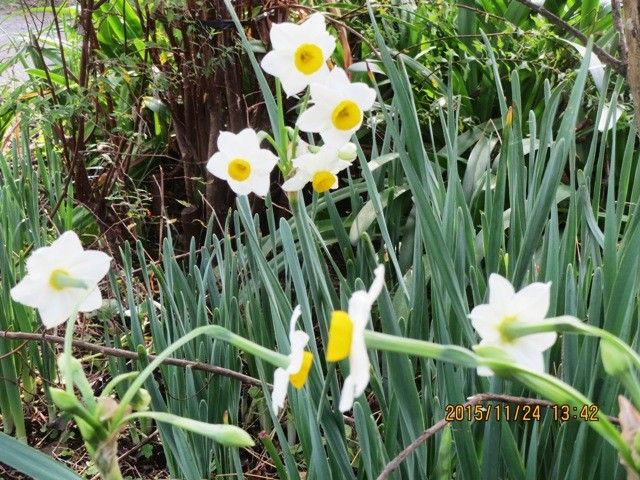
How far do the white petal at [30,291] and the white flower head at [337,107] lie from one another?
274 millimetres

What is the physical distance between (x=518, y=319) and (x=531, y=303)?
0.01 meters

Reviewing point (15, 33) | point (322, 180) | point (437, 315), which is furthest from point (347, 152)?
point (15, 33)

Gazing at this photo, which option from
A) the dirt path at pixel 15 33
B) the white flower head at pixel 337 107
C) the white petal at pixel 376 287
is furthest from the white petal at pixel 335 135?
the dirt path at pixel 15 33

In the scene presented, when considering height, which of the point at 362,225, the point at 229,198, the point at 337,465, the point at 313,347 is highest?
the point at 229,198

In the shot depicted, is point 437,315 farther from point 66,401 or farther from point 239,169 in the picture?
point 66,401

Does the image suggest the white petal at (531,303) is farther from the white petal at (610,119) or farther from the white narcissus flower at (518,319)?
the white petal at (610,119)

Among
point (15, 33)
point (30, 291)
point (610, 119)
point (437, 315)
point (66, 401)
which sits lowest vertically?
point (66, 401)

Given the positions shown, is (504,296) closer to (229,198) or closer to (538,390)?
(538,390)

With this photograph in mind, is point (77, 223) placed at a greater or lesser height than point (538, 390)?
greater

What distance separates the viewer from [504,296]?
46 centimetres

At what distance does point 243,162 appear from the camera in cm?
84

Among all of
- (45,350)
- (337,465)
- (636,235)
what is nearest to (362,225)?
(45,350)

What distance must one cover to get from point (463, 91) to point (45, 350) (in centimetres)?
126
